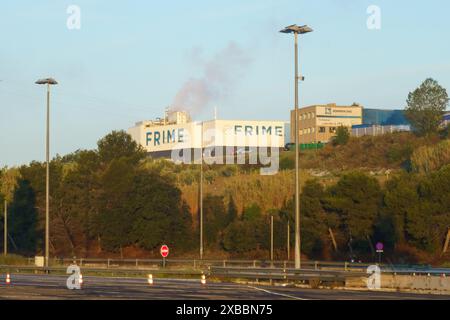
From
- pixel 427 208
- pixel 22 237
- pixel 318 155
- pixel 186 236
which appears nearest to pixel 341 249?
pixel 427 208

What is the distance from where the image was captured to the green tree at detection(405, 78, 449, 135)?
137625 mm

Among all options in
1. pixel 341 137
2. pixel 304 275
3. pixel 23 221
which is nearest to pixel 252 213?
pixel 23 221

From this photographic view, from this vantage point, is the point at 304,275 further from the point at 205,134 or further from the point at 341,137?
the point at 205,134

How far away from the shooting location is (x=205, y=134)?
167375mm

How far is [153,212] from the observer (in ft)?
306

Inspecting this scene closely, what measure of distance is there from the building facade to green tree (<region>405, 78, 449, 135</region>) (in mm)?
29671

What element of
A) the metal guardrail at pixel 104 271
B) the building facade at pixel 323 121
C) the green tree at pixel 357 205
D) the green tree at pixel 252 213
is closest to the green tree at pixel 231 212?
the green tree at pixel 252 213

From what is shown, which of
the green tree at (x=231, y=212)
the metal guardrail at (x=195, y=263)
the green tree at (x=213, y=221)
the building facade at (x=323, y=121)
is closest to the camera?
the metal guardrail at (x=195, y=263)

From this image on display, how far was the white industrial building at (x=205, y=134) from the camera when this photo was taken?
168 metres

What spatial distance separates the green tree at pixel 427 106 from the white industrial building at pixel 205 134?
31.8 m

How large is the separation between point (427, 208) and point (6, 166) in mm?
66988

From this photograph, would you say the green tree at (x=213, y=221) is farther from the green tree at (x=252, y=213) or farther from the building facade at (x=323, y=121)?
the building facade at (x=323, y=121)

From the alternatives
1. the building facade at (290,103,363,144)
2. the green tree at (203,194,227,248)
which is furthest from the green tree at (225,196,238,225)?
the building facade at (290,103,363,144)
